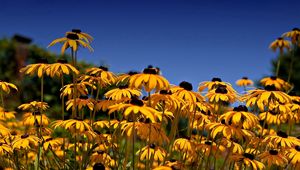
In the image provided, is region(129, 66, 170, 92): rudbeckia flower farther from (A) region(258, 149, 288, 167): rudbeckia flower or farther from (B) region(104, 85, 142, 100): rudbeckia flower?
(A) region(258, 149, 288, 167): rudbeckia flower

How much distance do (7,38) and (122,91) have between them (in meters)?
12.3

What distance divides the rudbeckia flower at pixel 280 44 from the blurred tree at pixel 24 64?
7.25m

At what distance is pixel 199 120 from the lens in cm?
531

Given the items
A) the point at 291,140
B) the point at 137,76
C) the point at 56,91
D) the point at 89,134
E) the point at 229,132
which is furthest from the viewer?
the point at 56,91

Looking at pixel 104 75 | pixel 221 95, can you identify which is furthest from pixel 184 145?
pixel 104 75

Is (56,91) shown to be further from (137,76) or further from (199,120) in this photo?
(137,76)

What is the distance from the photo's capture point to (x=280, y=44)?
8211mm

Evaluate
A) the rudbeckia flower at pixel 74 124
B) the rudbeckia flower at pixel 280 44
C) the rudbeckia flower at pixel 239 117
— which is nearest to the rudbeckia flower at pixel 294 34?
the rudbeckia flower at pixel 280 44

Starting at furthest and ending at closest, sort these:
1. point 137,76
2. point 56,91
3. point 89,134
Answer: point 56,91, point 89,134, point 137,76

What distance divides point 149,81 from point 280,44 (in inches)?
199

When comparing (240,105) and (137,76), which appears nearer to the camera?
(137,76)

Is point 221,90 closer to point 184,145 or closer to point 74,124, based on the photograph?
point 184,145

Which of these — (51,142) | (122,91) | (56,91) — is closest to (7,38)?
(56,91)

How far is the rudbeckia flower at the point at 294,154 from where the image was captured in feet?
16.4
